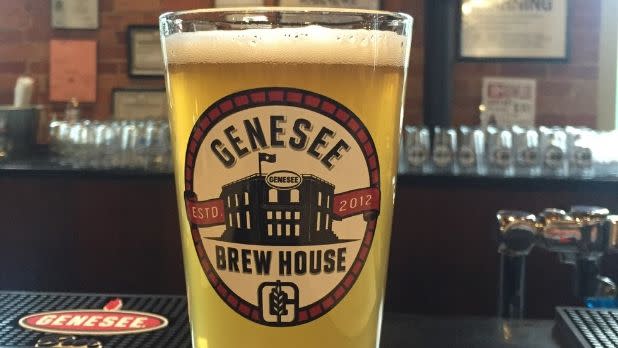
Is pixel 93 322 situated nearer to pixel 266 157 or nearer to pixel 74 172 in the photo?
pixel 266 157

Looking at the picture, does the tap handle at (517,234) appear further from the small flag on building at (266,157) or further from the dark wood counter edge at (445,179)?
the dark wood counter edge at (445,179)

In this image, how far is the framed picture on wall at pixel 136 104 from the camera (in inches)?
122

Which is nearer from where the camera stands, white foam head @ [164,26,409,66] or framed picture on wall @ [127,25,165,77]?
white foam head @ [164,26,409,66]

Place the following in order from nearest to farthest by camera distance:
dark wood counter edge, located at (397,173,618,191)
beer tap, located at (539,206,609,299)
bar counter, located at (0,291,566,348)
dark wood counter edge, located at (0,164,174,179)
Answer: bar counter, located at (0,291,566,348) < beer tap, located at (539,206,609,299) < dark wood counter edge, located at (397,173,618,191) < dark wood counter edge, located at (0,164,174,179)

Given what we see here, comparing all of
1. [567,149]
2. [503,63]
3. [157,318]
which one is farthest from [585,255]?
[503,63]

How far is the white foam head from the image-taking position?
0.42 meters

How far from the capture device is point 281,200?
0.42 m

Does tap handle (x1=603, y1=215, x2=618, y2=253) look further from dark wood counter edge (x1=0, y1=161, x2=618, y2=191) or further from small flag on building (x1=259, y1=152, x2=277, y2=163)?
dark wood counter edge (x1=0, y1=161, x2=618, y2=191)

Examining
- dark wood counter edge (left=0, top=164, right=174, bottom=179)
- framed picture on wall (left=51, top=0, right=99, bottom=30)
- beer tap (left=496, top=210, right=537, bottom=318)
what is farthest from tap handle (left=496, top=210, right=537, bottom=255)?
framed picture on wall (left=51, top=0, right=99, bottom=30)

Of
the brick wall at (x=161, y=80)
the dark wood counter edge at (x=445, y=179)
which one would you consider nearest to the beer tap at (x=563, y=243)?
the dark wood counter edge at (x=445, y=179)

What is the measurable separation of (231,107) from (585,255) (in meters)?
0.75

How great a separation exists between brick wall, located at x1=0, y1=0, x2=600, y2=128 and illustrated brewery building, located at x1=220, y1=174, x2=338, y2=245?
2605 mm

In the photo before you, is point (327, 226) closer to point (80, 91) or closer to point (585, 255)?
point (585, 255)

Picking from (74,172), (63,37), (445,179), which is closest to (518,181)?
(445,179)
